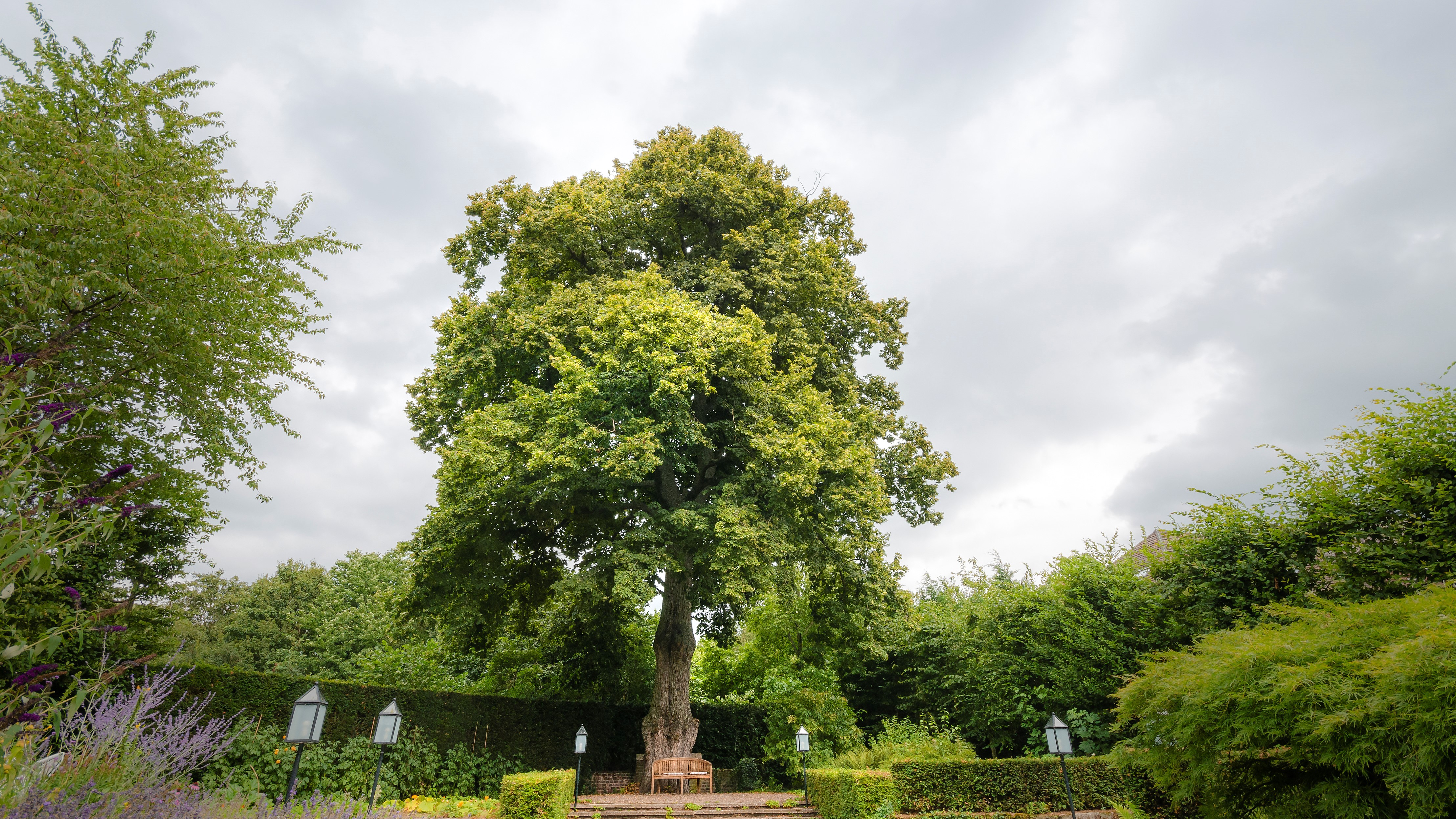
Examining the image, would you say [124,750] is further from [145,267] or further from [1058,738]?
Answer: [1058,738]

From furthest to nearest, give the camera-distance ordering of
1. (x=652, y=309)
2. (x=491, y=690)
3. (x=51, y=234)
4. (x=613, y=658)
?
(x=491, y=690) < (x=613, y=658) < (x=652, y=309) < (x=51, y=234)

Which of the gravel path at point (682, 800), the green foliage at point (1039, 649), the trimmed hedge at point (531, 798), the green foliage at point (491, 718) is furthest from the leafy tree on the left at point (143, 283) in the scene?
the green foliage at point (1039, 649)

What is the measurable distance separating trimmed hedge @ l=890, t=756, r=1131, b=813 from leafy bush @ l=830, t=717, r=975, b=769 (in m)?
0.31

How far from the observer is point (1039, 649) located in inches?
546

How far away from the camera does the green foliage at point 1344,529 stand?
30.1ft

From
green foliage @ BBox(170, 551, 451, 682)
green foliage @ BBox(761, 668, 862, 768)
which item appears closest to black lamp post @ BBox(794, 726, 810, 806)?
green foliage @ BBox(761, 668, 862, 768)

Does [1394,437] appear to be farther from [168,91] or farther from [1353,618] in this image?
[168,91]

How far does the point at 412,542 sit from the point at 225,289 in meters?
5.55

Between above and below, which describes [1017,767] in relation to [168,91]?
below

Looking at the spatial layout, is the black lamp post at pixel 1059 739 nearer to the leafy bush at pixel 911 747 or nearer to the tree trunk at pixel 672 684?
the leafy bush at pixel 911 747

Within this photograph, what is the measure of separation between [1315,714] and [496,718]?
14795 mm

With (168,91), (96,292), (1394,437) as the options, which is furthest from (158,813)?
(1394,437)

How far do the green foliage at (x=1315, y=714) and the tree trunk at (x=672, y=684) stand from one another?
9037 mm

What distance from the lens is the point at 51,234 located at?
8992 millimetres
